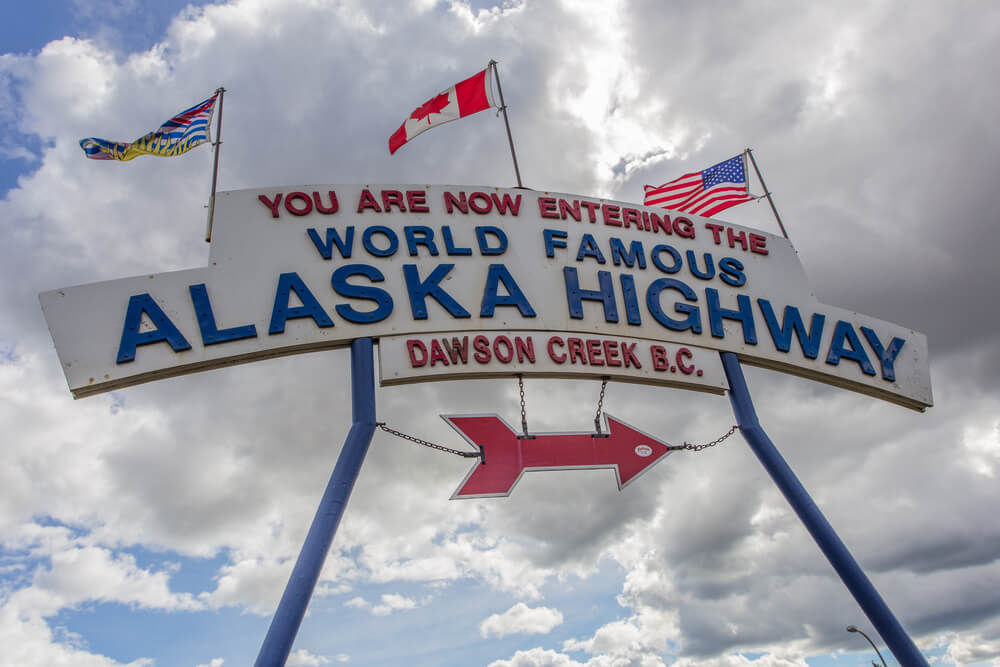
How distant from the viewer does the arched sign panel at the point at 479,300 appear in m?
7.60

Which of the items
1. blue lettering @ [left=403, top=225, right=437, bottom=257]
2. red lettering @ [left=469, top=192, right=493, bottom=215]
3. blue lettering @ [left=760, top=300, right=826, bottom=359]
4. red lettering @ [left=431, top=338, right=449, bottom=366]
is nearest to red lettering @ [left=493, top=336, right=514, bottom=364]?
red lettering @ [left=431, top=338, right=449, bottom=366]

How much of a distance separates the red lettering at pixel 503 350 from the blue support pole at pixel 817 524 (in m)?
2.85

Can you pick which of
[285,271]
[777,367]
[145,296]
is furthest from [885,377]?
[145,296]

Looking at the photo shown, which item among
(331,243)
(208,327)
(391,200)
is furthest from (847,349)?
(208,327)

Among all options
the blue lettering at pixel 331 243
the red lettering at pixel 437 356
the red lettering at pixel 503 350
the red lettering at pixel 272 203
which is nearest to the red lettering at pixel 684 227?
the red lettering at pixel 503 350

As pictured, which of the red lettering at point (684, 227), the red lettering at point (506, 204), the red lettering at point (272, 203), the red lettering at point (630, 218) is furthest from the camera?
the red lettering at point (684, 227)

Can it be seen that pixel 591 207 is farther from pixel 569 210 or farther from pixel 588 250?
pixel 588 250

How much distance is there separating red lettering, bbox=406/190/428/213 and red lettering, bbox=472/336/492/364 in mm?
1866

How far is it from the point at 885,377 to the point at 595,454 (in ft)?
15.0

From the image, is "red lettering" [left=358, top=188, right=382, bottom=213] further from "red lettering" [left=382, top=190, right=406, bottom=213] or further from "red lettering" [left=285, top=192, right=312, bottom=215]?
"red lettering" [left=285, top=192, right=312, bottom=215]

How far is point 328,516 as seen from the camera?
6777 millimetres

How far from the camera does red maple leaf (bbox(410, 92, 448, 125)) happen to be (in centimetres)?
1039

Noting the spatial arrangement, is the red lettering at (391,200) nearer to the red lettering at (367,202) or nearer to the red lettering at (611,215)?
the red lettering at (367,202)

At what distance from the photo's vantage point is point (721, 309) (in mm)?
9703
